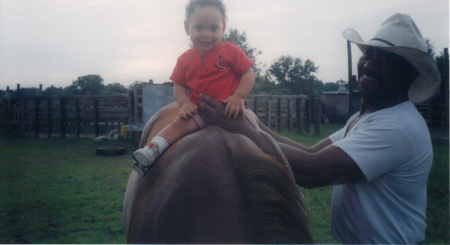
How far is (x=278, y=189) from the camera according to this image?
1.17 metres

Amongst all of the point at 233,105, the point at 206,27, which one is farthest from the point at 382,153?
the point at 206,27

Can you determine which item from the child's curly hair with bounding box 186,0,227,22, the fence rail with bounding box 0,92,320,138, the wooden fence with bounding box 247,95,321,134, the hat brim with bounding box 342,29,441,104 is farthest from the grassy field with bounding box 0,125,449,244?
the fence rail with bounding box 0,92,320,138

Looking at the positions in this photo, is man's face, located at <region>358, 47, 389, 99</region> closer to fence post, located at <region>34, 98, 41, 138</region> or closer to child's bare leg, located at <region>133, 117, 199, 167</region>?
child's bare leg, located at <region>133, 117, 199, 167</region>

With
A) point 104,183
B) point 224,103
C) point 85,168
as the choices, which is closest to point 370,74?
point 224,103

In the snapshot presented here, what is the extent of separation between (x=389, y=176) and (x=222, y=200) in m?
0.82

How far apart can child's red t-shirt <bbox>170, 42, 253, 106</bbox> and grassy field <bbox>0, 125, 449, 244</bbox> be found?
2189 mm

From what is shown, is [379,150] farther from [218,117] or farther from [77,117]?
[77,117]

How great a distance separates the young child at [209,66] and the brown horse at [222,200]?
32cm

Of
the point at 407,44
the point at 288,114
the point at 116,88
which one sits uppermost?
the point at 116,88

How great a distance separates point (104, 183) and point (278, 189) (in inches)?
198

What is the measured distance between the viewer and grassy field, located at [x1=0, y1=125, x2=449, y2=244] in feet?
11.6

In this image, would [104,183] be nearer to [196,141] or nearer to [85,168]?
[85,168]

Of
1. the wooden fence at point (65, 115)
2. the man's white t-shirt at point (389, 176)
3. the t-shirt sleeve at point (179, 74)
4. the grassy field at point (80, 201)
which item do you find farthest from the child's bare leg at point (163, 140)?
the wooden fence at point (65, 115)

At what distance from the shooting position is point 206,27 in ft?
5.74
